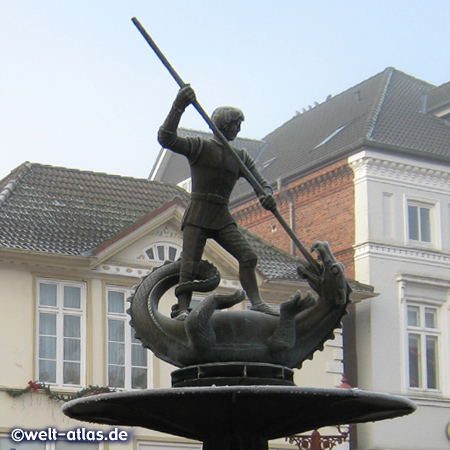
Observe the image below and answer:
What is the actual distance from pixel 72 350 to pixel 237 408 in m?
17.4

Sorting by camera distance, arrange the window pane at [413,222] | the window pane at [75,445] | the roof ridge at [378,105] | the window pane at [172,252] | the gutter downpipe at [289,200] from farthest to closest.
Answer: the gutter downpipe at [289,200] < the roof ridge at [378,105] < the window pane at [413,222] < the window pane at [172,252] < the window pane at [75,445]

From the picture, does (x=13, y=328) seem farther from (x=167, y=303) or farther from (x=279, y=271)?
(x=279, y=271)

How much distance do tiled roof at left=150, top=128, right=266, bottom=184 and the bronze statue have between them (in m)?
29.2

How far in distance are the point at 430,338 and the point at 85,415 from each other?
2250 cm

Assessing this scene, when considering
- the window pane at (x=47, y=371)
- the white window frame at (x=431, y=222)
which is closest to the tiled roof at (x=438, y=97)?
the white window frame at (x=431, y=222)

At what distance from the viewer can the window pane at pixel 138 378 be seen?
84.4 ft

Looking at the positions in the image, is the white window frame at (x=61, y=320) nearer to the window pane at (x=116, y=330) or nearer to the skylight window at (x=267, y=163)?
the window pane at (x=116, y=330)

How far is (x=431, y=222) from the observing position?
3192 cm

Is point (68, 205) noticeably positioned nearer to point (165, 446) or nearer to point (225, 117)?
point (165, 446)

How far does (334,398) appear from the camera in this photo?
8.14 m

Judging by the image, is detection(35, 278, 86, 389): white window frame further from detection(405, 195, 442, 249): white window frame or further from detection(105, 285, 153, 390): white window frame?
detection(405, 195, 442, 249): white window frame

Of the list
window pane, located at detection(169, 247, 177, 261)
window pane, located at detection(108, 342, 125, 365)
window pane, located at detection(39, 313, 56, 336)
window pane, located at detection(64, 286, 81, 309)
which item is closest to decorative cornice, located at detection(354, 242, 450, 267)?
window pane, located at detection(169, 247, 177, 261)

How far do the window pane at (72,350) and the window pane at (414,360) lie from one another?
9111 mm

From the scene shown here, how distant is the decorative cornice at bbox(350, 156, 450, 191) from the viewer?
101ft
